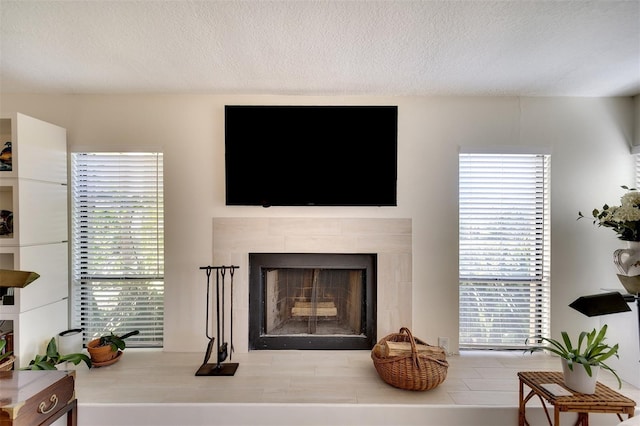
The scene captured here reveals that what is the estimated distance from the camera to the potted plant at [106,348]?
2334mm

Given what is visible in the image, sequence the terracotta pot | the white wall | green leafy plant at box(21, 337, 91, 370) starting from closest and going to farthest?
green leafy plant at box(21, 337, 91, 370) < the terracotta pot < the white wall

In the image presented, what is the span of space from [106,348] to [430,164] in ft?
9.71

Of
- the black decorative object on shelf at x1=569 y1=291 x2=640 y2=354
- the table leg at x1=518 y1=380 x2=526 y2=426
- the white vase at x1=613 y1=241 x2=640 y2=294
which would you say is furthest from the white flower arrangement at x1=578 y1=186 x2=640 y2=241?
the table leg at x1=518 y1=380 x2=526 y2=426

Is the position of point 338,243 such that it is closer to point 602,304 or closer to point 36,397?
point 602,304

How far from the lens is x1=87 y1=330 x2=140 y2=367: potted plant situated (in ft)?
7.66

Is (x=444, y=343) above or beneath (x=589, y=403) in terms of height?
beneath

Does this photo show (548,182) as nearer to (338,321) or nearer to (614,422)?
(614,422)

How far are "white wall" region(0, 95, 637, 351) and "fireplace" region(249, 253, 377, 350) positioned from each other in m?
0.40

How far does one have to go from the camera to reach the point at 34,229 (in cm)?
226

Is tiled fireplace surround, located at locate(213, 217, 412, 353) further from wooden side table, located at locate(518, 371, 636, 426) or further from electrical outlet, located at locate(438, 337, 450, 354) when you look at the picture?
wooden side table, located at locate(518, 371, 636, 426)

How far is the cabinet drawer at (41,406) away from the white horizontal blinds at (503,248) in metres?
2.73

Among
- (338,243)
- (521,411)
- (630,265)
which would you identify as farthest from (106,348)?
(630,265)

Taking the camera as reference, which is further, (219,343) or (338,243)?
(338,243)

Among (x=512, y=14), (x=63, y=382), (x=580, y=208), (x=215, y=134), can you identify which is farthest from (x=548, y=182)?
(x=63, y=382)
